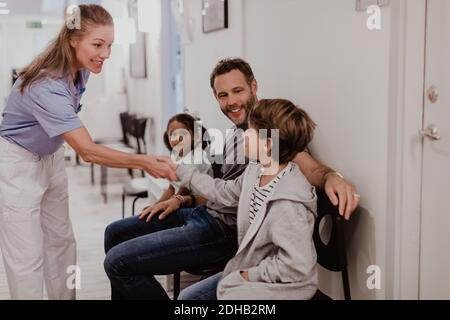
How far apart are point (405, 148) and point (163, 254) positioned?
79cm

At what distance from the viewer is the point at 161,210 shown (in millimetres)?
1933

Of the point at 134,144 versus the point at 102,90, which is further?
the point at 102,90

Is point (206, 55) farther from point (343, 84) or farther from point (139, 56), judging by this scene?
point (139, 56)

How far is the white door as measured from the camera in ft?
4.58

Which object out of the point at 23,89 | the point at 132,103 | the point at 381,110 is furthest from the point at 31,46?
the point at 381,110

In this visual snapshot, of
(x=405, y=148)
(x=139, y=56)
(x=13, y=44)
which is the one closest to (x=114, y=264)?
(x=405, y=148)

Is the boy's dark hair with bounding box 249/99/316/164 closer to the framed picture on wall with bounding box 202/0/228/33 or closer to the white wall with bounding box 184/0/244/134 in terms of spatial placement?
the white wall with bounding box 184/0/244/134

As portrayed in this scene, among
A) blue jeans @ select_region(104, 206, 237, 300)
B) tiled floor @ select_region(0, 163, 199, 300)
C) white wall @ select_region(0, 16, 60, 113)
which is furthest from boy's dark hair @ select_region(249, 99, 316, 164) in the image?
white wall @ select_region(0, 16, 60, 113)

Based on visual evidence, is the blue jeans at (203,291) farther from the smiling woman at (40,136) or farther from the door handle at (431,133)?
the door handle at (431,133)

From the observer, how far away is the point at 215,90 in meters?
1.79

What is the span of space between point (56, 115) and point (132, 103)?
375 cm

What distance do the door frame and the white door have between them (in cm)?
2

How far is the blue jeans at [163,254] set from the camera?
62.9 inches
